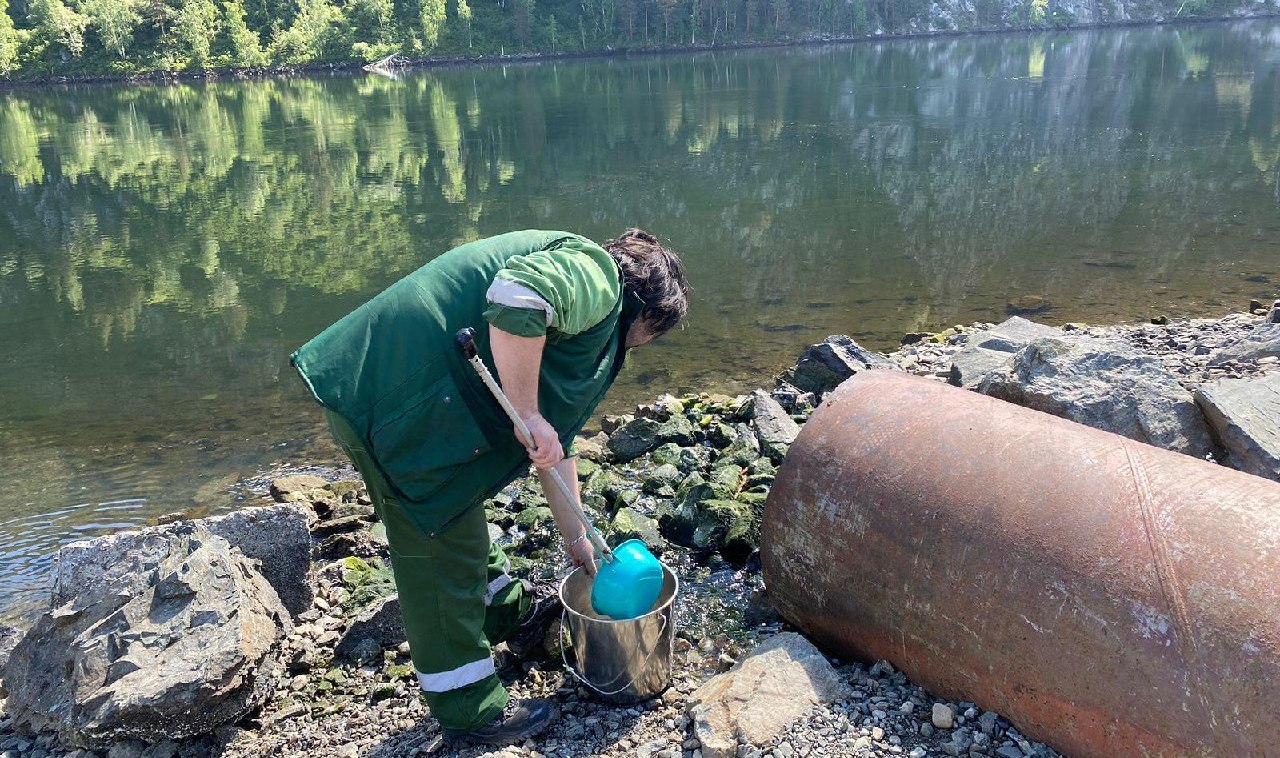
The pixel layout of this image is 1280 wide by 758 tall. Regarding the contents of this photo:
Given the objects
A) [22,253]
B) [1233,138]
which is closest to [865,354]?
[22,253]

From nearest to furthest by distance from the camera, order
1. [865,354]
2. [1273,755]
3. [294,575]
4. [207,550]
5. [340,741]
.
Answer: [1273,755]
[340,741]
[207,550]
[294,575]
[865,354]

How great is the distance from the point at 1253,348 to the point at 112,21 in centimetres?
9567

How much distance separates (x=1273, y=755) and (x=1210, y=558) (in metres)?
0.58

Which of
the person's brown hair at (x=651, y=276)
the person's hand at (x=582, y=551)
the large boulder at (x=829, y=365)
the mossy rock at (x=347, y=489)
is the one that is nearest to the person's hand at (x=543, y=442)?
the person's brown hair at (x=651, y=276)

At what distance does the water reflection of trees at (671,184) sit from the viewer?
13922 millimetres

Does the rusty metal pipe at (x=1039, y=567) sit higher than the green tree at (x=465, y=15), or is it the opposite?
the green tree at (x=465, y=15)

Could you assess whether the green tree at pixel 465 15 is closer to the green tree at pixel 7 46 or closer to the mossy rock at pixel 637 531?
the green tree at pixel 7 46

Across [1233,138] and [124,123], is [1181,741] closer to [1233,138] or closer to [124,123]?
[1233,138]

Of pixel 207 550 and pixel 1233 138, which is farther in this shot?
pixel 1233 138

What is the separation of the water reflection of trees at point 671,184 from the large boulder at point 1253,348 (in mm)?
4705

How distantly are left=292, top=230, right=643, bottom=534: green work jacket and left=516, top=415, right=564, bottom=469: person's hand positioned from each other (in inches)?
7.2

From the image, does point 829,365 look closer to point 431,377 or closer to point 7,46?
point 431,377

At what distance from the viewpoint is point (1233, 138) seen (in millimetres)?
22562

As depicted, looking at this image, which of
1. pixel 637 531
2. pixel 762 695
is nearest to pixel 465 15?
pixel 637 531
